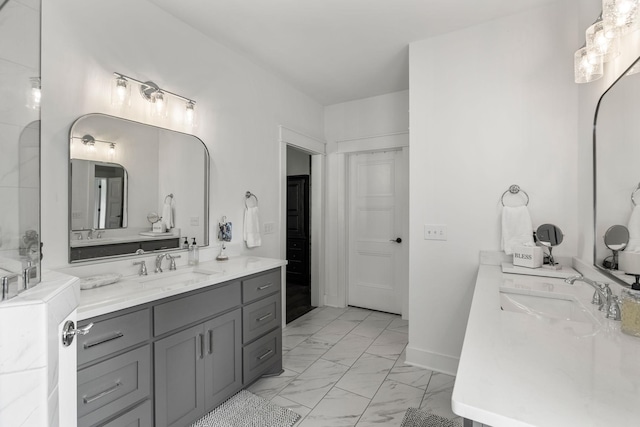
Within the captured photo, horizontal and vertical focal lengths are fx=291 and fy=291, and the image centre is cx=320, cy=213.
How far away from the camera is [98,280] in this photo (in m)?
1.56

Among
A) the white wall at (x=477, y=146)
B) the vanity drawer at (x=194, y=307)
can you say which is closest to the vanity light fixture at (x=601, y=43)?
the white wall at (x=477, y=146)

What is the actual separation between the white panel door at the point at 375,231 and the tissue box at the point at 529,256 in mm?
1640

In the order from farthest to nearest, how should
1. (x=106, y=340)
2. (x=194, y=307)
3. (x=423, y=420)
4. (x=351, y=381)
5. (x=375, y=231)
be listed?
(x=375, y=231) < (x=351, y=381) < (x=423, y=420) < (x=194, y=307) < (x=106, y=340)

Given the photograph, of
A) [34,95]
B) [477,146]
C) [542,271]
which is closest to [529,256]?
[542,271]

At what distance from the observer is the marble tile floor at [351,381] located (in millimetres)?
1859

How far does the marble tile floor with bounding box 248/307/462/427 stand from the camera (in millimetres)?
1859

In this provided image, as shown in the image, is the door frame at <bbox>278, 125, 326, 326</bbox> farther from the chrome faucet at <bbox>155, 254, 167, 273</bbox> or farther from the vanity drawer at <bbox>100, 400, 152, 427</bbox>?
the vanity drawer at <bbox>100, 400, 152, 427</bbox>

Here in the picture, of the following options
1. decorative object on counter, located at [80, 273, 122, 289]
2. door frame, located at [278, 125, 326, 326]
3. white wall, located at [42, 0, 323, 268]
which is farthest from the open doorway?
decorative object on counter, located at [80, 273, 122, 289]

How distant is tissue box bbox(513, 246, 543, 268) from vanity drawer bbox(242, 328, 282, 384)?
180 centimetres

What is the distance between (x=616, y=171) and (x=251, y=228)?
7.87 ft

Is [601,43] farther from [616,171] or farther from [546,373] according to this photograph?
[546,373]

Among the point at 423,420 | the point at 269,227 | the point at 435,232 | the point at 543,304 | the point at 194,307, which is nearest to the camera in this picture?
the point at 543,304

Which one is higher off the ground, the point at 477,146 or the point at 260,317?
the point at 477,146

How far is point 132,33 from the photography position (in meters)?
1.86
